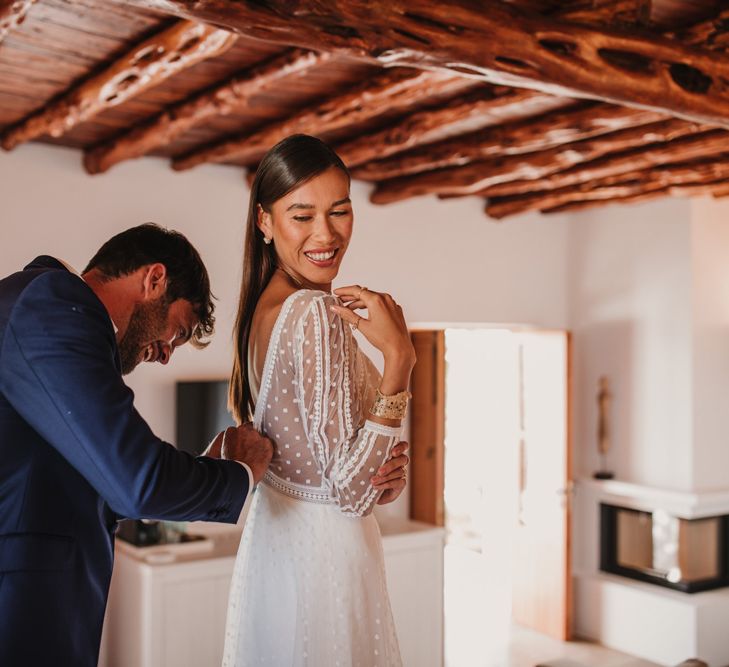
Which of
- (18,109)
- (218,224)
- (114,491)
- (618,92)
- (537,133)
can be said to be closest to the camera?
(114,491)

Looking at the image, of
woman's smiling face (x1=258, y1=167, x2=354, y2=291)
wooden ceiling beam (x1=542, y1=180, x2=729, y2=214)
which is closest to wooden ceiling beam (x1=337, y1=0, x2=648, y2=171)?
wooden ceiling beam (x1=542, y1=180, x2=729, y2=214)

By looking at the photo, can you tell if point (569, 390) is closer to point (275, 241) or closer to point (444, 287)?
point (444, 287)

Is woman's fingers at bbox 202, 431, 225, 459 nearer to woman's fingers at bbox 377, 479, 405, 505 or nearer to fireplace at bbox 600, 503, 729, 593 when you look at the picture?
woman's fingers at bbox 377, 479, 405, 505

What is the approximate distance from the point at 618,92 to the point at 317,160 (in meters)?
1.82

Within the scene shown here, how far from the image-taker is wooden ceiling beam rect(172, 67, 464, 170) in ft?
10.9

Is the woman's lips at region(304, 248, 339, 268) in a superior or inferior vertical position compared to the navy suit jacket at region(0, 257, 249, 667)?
superior

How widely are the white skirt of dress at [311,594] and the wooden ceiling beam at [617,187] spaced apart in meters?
3.81

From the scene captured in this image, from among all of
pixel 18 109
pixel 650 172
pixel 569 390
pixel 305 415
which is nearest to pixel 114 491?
pixel 305 415

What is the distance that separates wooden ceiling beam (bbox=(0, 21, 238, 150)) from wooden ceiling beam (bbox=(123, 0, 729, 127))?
37cm

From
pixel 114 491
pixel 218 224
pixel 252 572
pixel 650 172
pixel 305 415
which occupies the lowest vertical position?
pixel 252 572

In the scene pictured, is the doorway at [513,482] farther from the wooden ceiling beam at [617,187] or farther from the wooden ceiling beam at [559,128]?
the wooden ceiling beam at [559,128]

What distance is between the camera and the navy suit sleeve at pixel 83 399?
4.12 ft

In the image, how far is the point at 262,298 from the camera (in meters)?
1.56

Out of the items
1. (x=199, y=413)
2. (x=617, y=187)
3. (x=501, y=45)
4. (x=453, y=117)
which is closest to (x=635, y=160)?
(x=617, y=187)
